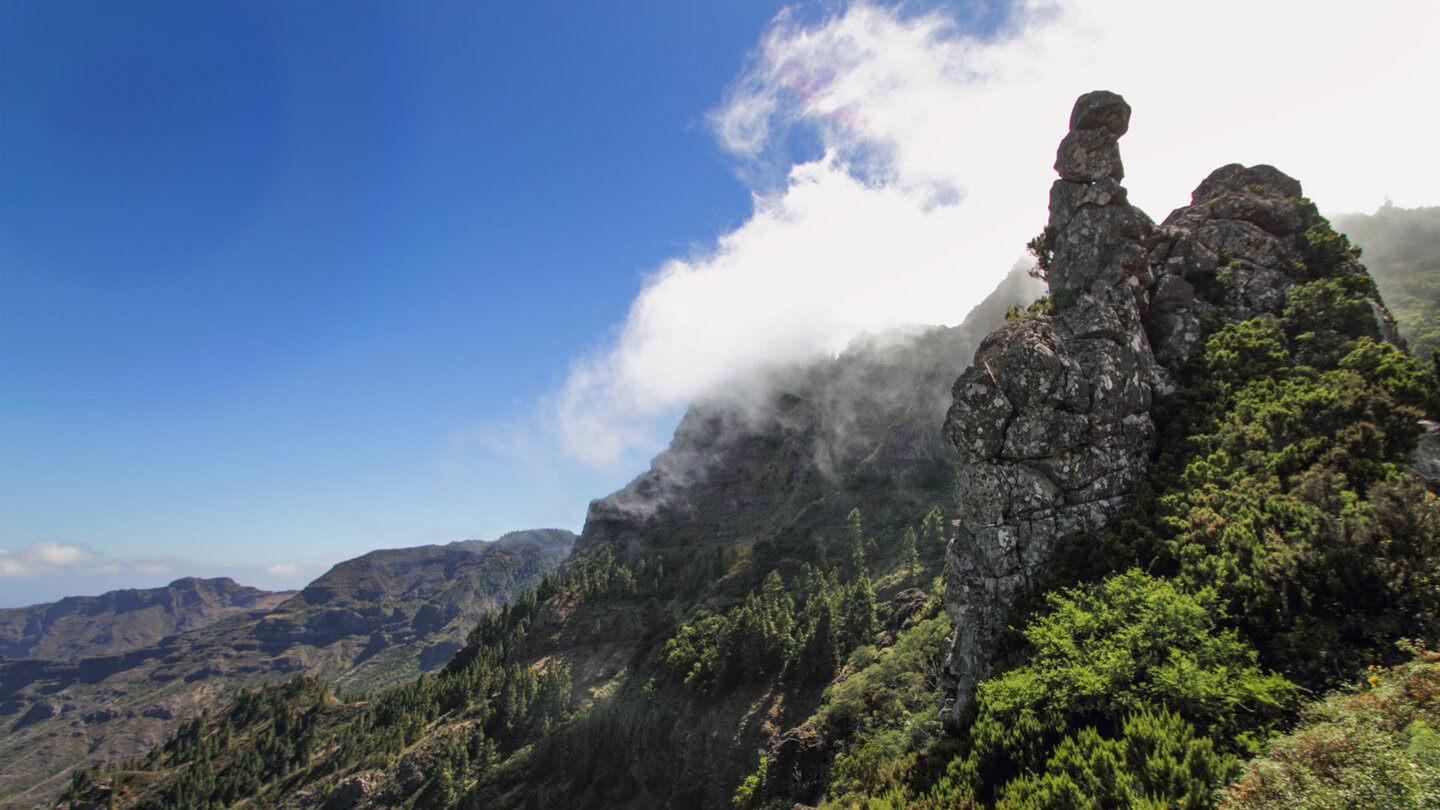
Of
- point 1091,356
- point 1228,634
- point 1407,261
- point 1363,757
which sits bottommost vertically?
point 1363,757

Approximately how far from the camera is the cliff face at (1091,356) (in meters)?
29.8

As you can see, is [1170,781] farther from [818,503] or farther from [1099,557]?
[818,503]

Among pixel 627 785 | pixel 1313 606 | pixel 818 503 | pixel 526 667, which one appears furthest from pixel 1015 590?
pixel 818 503

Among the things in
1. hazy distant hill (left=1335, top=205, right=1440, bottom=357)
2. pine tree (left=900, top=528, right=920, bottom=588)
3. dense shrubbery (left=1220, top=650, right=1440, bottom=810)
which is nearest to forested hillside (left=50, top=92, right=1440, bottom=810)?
dense shrubbery (left=1220, top=650, right=1440, bottom=810)

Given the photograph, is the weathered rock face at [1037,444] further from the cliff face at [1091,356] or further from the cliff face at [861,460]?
the cliff face at [861,460]

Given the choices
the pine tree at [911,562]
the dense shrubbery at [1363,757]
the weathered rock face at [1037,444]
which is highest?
the weathered rock face at [1037,444]

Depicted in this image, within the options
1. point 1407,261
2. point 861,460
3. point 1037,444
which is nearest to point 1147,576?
point 1037,444

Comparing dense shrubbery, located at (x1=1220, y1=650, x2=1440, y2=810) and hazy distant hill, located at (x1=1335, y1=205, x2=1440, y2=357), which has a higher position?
hazy distant hill, located at (x1=1335, y1=205, x2=1440, y2=357)

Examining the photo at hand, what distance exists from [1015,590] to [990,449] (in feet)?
25.1

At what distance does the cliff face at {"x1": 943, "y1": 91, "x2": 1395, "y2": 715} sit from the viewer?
1175 inches

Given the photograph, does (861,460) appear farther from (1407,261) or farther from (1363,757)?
(1363,757)

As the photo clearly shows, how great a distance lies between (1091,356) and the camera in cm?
3195

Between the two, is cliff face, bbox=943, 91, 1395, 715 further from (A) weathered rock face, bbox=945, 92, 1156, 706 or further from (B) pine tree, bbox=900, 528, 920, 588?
(B) pine tree, bbox=900, 528, 920, 588

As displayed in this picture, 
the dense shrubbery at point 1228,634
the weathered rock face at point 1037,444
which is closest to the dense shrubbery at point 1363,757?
the dense shrubbery at point 1228,634
